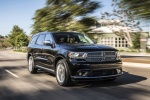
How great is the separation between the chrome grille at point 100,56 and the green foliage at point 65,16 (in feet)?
36.5

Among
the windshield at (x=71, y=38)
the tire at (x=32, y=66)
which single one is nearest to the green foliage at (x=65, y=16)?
the tire at (x=32, y=66)

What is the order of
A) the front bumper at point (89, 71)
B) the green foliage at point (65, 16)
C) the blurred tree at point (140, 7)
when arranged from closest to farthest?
the blurred tree at point (140, 7) → the front bumper at point (89, 71) → the green foliage at point (65, 16)

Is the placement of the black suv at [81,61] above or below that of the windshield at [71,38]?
below

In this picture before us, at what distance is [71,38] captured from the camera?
9.77 meters

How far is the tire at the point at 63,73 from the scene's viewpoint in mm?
8141

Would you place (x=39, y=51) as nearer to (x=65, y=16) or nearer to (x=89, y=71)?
(x=89, y=71)

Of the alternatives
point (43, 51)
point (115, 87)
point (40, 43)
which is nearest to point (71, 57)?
point (115, 87)

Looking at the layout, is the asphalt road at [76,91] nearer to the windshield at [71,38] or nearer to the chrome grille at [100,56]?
the chrome grille at [100,56]

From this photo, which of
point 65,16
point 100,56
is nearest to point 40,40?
point 100,56

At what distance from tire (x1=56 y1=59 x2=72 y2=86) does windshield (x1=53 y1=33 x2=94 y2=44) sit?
3.28 ft

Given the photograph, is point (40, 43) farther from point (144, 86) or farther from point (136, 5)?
point (136, 5)

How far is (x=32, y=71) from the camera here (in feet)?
39.3

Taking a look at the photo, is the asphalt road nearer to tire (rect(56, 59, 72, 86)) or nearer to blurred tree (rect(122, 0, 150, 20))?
tire (rect(56, 59, 72, 86))

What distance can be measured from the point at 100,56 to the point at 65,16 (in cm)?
1362
